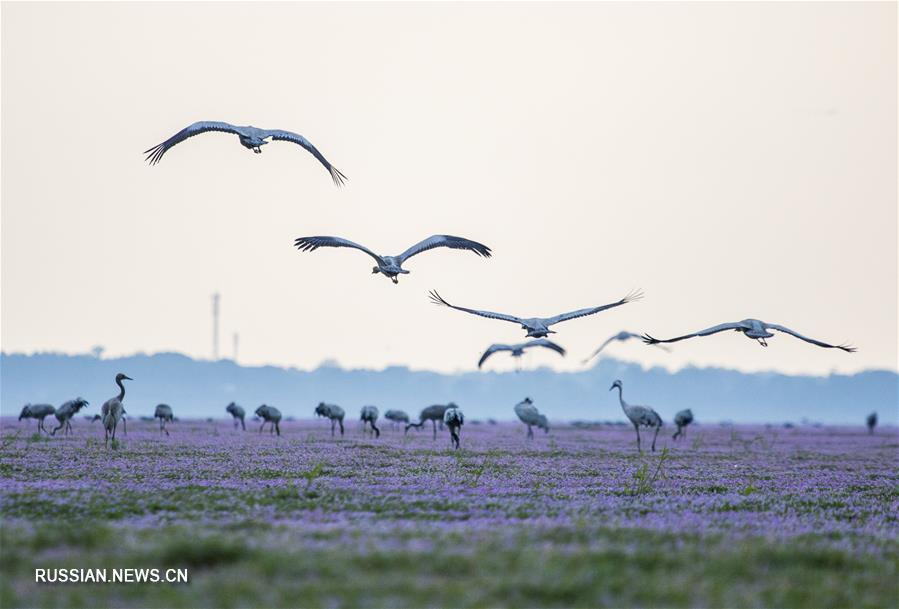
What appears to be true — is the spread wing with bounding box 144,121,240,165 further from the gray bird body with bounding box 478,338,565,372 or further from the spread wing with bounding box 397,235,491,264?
the gray bird body with bounding box 478,338,565,372

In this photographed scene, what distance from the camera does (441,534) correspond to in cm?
1512

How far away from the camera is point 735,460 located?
36531 mm

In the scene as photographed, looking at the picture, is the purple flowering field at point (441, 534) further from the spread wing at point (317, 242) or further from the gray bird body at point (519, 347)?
the gray bird body at point (519, 347)

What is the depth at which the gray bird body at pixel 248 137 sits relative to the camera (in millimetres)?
29172

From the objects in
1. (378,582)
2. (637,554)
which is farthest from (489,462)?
(378,582)

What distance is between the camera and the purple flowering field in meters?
11.7

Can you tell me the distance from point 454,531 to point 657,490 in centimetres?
922

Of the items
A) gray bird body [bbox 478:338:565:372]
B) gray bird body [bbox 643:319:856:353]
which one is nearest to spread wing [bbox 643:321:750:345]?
gray bird body [bbox 643:319:856:353]

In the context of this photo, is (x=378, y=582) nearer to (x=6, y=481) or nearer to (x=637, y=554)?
(x=637, y=554)

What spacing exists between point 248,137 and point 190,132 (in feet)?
5.42

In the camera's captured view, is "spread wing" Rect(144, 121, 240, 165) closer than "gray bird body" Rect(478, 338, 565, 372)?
Yes

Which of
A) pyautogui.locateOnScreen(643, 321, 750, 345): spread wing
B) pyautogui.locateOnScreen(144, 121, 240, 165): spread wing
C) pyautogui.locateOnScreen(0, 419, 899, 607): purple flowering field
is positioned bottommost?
pyautogui.locateOnScreen(0, 419, 899, 607): purple flowering field

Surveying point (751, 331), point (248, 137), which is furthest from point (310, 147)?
point (751, 331)

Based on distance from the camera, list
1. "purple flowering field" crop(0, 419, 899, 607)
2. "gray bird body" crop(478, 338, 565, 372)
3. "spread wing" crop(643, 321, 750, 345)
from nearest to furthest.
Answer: "purple flowering field" crop(0, 419, 899, 607) < "spread wing" crop(643, 321, 750, 345) < "gray bird body" crop(478, 338, 565, 372)
